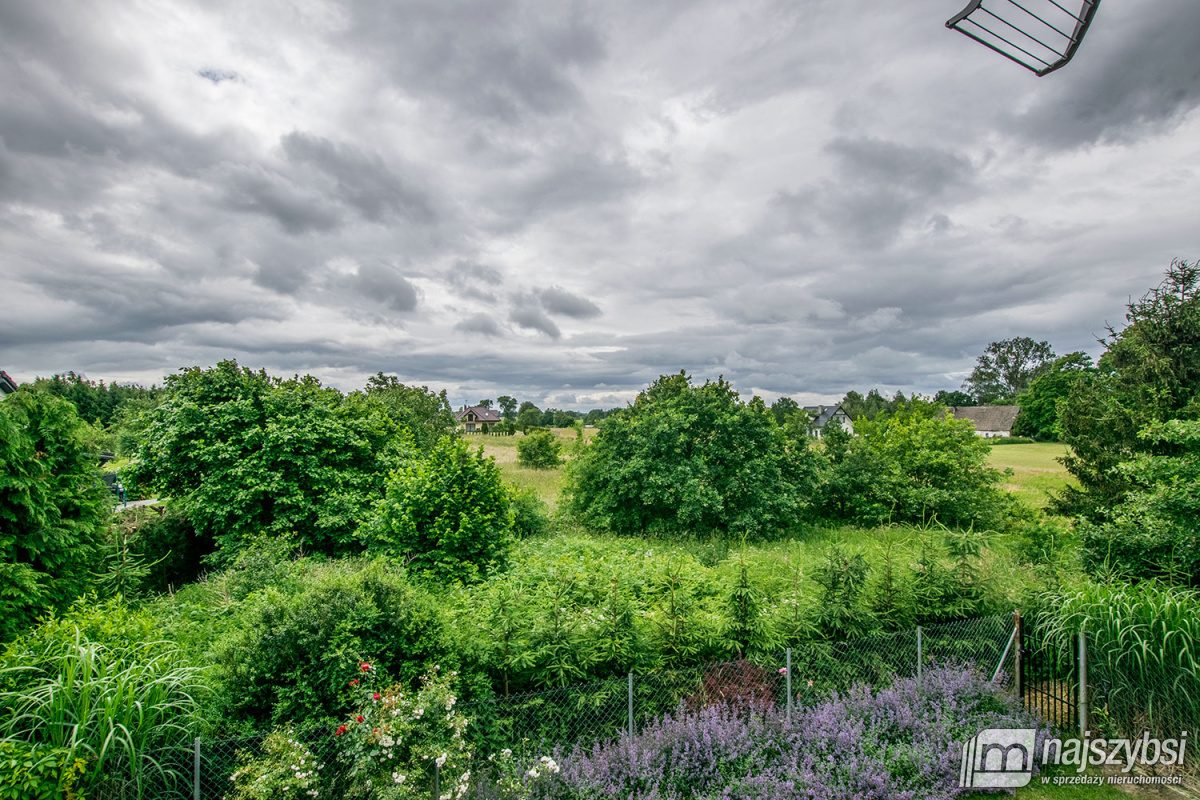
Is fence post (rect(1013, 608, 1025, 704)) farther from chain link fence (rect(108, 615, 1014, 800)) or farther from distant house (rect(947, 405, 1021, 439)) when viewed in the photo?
distant house (rect(947, 405, 1021, 439))

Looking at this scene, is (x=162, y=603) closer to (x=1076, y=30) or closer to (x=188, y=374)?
(x=188, y=374)

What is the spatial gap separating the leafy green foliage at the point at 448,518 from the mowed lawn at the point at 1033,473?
1203 cm

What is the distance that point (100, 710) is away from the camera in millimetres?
3625

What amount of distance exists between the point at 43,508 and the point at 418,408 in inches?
564

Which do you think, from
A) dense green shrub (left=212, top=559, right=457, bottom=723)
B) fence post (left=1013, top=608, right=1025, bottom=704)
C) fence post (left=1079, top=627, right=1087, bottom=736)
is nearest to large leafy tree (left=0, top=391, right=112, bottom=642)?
dense green shrub (left=212, top=559, right=457, bottom=723)

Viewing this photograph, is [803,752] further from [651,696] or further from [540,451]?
[540,451]

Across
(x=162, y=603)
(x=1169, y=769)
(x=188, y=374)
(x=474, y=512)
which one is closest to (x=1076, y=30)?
(x=1169, y=769)

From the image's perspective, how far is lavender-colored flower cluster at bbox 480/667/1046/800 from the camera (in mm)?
4316

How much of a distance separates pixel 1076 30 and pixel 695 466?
13.6 metres

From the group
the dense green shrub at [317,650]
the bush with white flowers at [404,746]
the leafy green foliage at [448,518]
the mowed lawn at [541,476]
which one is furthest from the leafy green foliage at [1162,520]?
the mowed lawn at [541,476]

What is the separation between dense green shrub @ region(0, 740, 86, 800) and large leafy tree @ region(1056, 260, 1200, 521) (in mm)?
13026

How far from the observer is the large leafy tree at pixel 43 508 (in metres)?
4.84

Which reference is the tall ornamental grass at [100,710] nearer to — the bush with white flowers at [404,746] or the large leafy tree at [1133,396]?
the bush with white flowers at [404,746]

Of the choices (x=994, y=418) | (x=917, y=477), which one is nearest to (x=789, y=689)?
(x=917, y=477)
